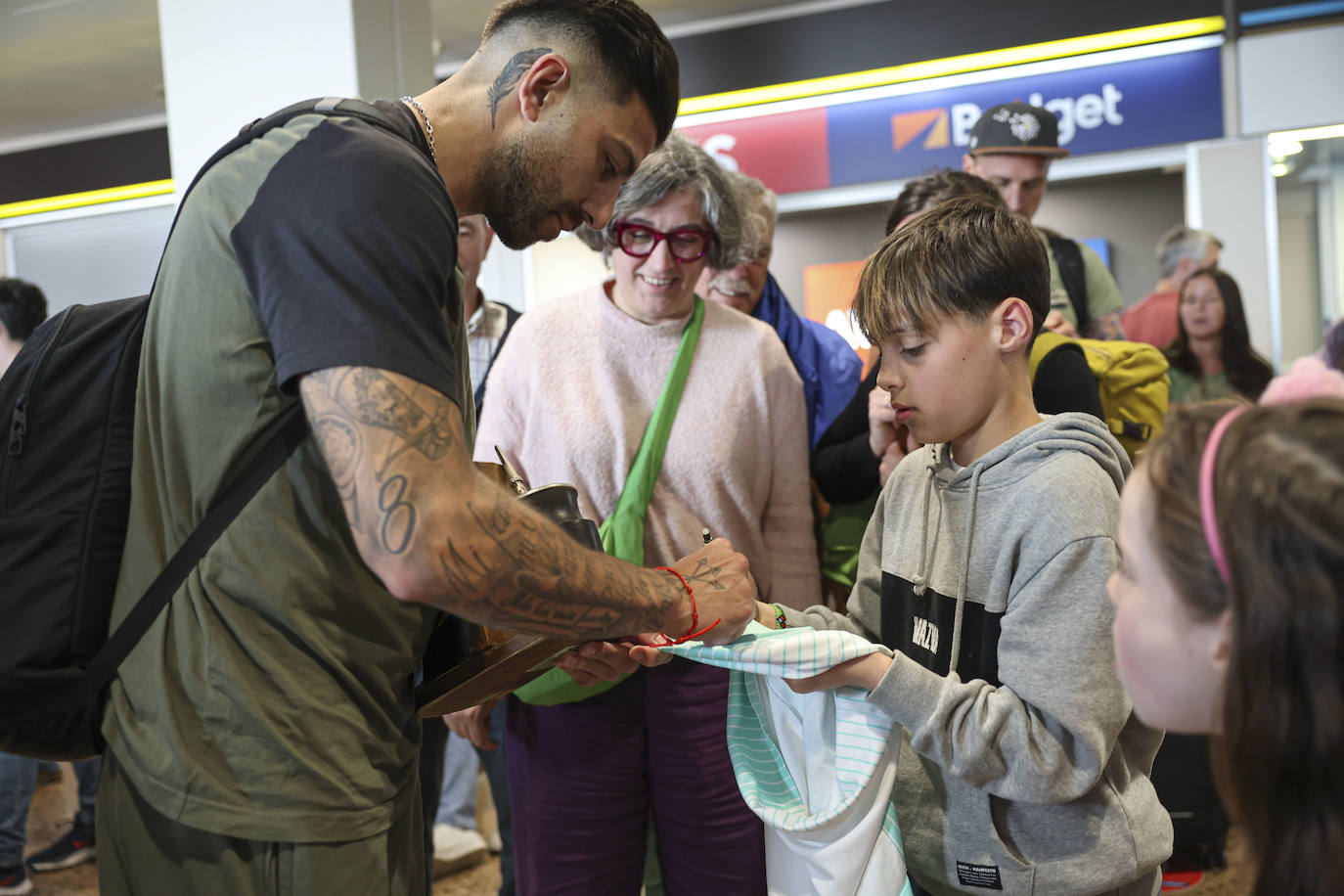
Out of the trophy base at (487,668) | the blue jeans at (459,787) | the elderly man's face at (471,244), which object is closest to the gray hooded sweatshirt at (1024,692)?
the trophy base at (487,668)

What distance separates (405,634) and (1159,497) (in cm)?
81

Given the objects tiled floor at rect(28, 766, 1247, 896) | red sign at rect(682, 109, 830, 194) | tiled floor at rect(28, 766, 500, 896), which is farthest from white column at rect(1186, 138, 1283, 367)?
tiled floor at rect(28, 766, 500, 896)

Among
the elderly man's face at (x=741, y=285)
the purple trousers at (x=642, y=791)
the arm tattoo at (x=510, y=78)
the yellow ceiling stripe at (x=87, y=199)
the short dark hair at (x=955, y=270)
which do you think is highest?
the yellow ceiling stripe at (x=87, y=199)

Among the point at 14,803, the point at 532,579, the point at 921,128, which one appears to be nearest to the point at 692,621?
the point at 532,579

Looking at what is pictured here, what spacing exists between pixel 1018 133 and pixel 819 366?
0.87 m

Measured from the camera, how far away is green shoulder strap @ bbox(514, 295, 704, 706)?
180cm

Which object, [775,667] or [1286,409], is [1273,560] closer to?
[1286,409]

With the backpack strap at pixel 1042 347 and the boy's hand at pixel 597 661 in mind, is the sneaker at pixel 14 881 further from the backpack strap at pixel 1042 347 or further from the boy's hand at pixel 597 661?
the backpack strap at pixel 1042 347

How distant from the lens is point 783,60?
19.8ft

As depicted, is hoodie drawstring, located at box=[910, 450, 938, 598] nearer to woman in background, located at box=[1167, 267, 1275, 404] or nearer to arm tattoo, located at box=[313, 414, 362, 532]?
arm tattoo, located at box=[313, 414, 362, 532]

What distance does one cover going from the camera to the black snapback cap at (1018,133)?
265 cm

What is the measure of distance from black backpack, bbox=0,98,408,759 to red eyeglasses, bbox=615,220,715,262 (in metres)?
0.93

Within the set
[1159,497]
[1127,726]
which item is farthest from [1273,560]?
[1127,726]

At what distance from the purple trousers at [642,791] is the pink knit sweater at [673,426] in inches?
10.5
